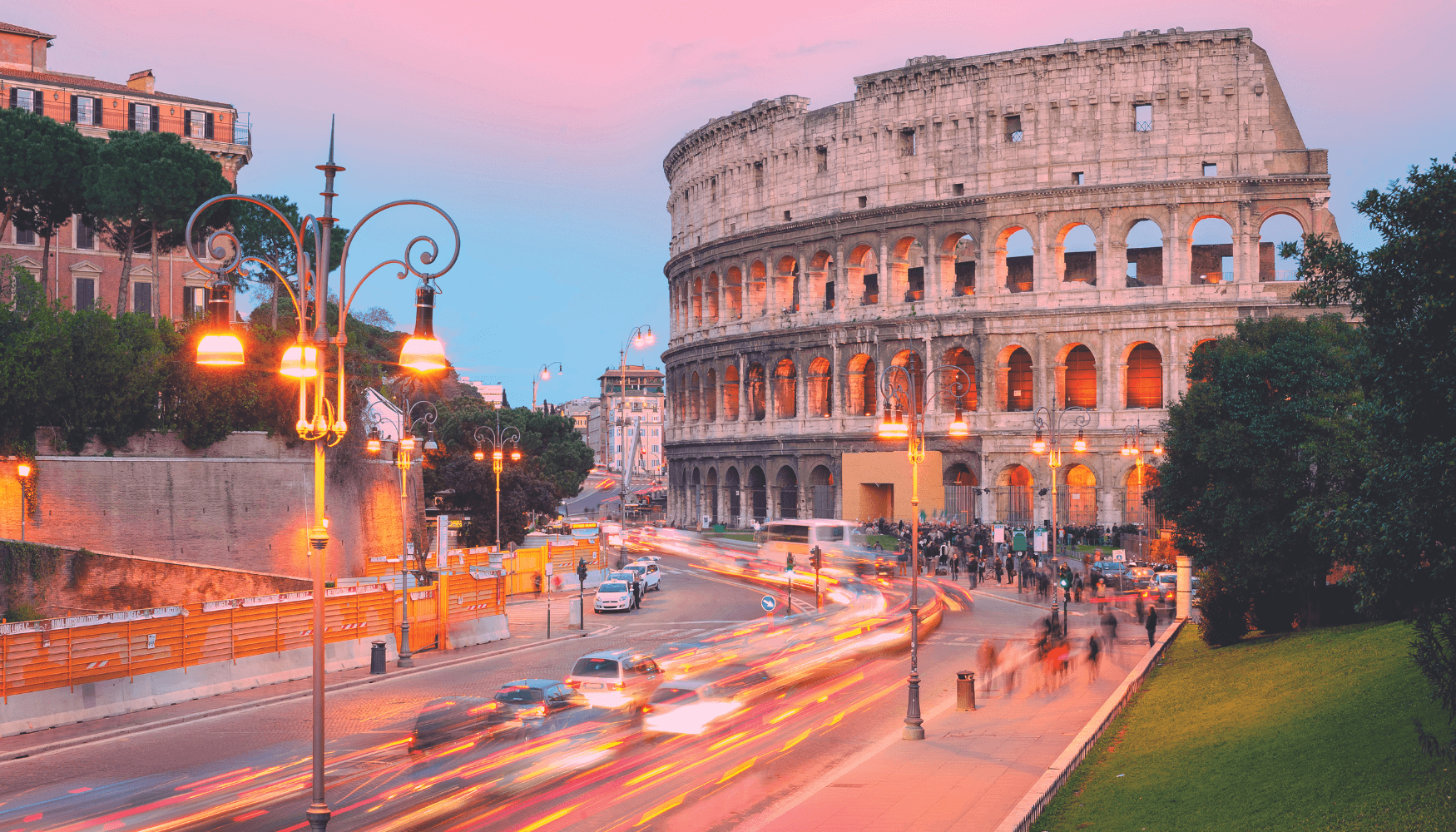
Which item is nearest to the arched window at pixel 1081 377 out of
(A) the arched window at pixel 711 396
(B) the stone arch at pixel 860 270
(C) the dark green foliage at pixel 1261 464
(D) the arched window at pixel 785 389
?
(B) the stone arch at pixel 860 270

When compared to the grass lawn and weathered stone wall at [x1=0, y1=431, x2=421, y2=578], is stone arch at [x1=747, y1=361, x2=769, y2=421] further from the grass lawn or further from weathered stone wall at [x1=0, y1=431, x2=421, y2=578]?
the grass lawn

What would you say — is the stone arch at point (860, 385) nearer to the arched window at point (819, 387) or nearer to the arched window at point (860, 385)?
the arched window at point (860, 385)

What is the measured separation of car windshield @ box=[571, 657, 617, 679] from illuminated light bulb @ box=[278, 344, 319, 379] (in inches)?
357

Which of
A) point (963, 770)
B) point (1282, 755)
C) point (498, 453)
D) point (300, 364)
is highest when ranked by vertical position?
point (300, 364)

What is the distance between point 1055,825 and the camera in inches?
540

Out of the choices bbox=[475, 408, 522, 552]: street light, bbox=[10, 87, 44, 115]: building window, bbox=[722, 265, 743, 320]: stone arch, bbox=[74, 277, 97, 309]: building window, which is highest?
bbox=[10, 87, 44, 115]: building window

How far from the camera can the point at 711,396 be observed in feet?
252

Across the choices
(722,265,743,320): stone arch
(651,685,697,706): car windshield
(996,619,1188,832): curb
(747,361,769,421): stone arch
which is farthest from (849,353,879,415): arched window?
(651,685,697,706): car windshield

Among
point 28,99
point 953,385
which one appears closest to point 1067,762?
point 953,385

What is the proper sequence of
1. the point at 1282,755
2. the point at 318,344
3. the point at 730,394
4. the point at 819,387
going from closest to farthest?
the point at 318,344 < the point at 1282,755 < the point at 819,387 < the point at 730,394

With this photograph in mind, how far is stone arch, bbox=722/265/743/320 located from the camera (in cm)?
7256

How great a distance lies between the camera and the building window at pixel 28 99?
59344 mm

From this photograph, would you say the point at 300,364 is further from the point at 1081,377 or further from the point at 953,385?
the point at 1081,377

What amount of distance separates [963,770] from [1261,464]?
43.1 feet
